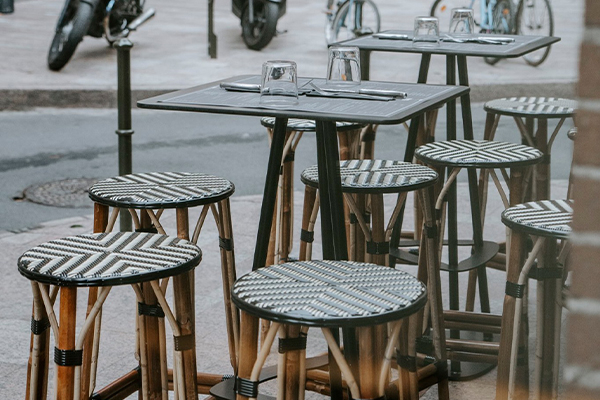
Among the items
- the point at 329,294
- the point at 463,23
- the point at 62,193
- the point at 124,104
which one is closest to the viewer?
the point at 329,294

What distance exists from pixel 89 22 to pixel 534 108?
24.5 feet

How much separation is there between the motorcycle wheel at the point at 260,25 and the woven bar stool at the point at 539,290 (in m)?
9.16

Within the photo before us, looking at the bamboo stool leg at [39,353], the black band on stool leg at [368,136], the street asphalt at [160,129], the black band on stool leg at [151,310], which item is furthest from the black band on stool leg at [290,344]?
the black band on stool leg at [368,136]

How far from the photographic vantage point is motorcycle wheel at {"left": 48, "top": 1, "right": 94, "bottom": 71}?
10531mm

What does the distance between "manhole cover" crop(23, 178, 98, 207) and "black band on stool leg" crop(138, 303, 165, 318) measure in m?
3.66

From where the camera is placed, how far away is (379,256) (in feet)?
10.2

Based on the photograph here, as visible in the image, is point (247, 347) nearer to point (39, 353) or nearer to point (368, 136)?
point (39, 353)

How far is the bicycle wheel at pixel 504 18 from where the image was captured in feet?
37.1

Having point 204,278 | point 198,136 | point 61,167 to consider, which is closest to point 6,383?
point 204,278

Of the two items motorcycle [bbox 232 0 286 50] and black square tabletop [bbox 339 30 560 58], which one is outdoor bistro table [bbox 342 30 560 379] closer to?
black square tabletop [bbox 339 30 560 58]

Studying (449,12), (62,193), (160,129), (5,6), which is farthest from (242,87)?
(449,12)

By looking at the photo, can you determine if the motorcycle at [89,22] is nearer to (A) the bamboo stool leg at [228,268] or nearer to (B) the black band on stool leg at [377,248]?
(A) the bamboo stool leg at [228,268]

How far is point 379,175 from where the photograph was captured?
3.19 m

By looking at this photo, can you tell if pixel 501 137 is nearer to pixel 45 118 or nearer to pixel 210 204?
pixel 45 118
